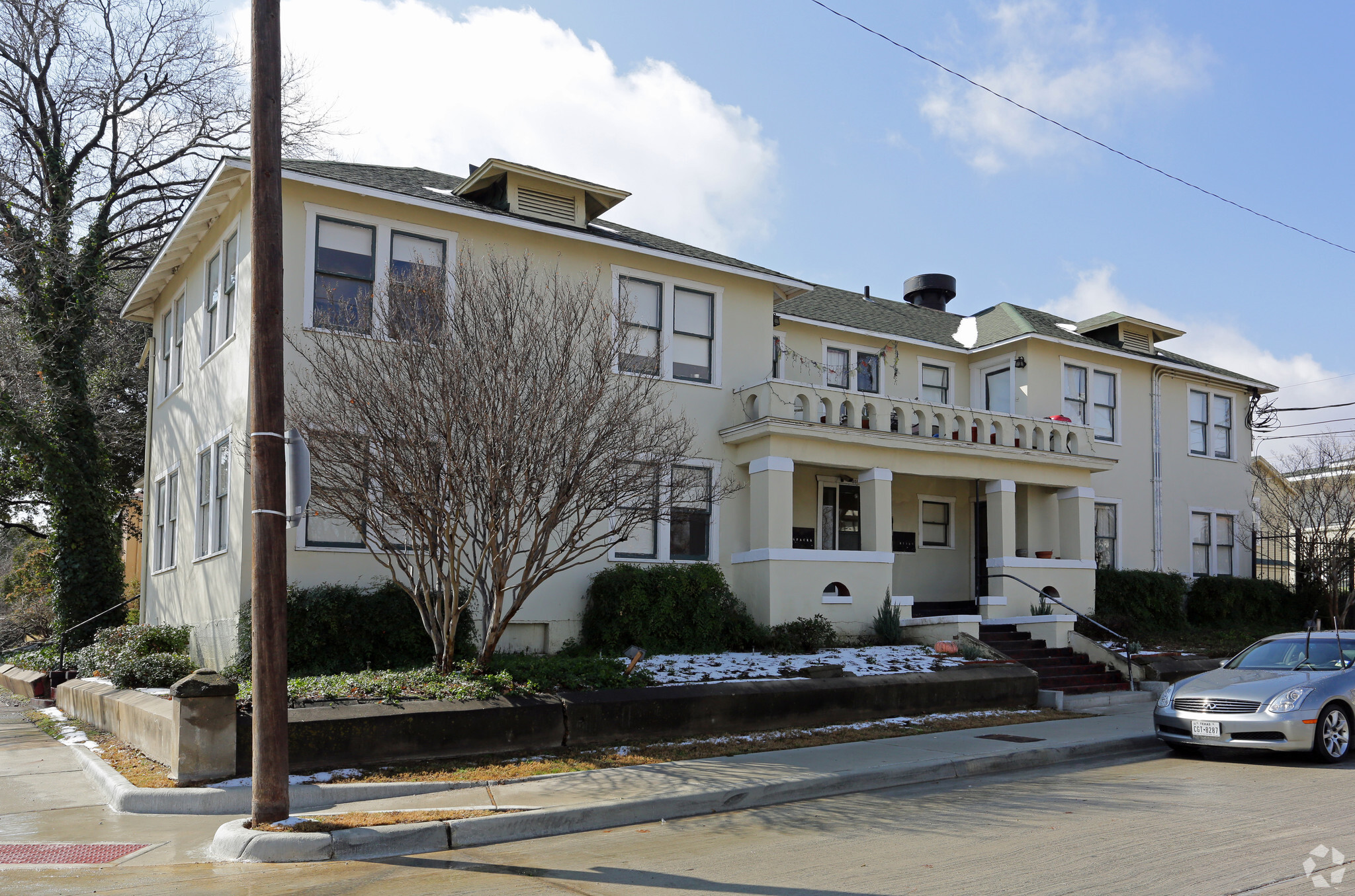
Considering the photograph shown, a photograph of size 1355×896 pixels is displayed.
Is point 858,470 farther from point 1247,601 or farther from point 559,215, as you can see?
point 1247,601

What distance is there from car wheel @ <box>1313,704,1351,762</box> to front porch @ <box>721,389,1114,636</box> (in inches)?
260

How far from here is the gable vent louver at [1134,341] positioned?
25516 millimetres

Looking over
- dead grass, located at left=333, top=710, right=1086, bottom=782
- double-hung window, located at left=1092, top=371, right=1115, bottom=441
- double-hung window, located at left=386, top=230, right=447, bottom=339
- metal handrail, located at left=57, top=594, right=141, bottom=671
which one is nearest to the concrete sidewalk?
dead grass, located at left=333, top=710, right=1086, bottom=782

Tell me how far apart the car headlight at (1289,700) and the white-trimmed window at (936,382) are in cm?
1322

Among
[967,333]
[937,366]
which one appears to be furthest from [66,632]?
[967,333]

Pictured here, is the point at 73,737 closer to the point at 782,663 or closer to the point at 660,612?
the point at 660,612

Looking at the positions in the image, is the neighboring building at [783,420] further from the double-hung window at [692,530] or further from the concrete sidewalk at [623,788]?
the concrete sidewalk at [623,788]

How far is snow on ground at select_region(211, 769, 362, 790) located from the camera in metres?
9.66

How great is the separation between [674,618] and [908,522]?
8058 millimetres

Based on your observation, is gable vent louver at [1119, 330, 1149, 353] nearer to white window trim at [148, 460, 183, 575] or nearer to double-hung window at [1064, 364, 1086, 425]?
double-hung window at [1064, 364, 1086, 425]

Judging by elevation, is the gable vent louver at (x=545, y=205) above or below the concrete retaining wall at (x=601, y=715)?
above

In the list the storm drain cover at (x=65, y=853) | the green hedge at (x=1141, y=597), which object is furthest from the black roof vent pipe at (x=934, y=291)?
the storm drain cover at (x=65, y=853)

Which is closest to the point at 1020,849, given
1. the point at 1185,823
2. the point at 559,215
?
the point at 1185,823

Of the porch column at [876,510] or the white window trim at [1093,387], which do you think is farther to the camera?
the white window trim at [1093,387]
